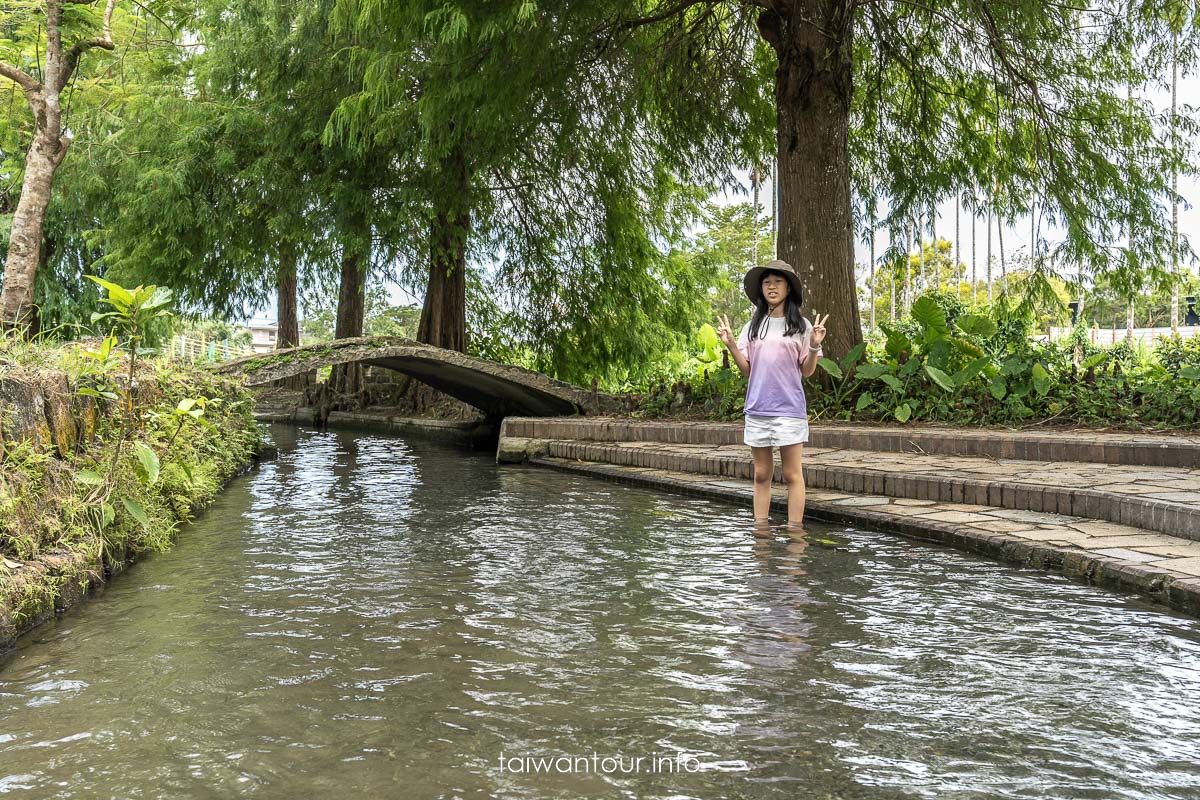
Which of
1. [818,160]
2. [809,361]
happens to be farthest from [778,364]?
[818,160]

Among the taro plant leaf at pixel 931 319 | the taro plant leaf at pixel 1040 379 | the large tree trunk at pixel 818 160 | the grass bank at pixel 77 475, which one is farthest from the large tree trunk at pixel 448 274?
the taro plant leaf at pixel 1040 379

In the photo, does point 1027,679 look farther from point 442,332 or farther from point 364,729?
point 442,332

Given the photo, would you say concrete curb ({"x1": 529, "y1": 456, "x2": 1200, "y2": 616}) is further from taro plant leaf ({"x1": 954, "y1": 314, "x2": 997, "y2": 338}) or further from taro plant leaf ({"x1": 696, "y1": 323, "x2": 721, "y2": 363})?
taro plant leaf ({"x1": 696, "y1": 323, "x2": 721, "y2": 363})

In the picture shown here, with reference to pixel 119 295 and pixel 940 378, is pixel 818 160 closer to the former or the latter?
pixel 940 378

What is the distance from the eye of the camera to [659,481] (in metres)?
9.52

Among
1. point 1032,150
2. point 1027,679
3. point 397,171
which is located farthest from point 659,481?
point 397,171

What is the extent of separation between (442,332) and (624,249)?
11.5 feet

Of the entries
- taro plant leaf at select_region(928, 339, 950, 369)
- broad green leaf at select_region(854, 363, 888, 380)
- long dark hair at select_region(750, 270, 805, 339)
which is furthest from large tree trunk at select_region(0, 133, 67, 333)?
taro plant leaf at select_region(928, 339, 950, 369)

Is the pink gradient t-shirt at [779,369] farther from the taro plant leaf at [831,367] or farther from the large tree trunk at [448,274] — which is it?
the large tree trunk at [448,274]

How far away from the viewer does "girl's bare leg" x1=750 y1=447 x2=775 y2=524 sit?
6809 millimetres

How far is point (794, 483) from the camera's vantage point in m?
6.75

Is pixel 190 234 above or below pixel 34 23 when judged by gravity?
below

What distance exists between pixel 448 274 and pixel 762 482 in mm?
11897

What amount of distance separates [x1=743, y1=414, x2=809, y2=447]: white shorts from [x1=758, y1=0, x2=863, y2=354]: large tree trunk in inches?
197
